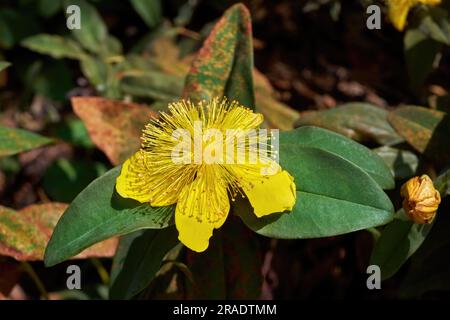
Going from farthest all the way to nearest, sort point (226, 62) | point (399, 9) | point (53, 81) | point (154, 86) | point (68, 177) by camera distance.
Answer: point (53, 81)
point (68, 177)
point (154, 86)
point (399, 9)
point (226, 62)

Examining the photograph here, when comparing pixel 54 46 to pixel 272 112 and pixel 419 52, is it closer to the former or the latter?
pixel 272 112

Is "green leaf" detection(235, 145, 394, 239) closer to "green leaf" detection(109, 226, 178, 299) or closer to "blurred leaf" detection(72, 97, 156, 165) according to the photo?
"green leaf" detection(109, 226, 178, 299)

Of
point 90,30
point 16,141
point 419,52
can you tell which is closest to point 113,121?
point 16,141

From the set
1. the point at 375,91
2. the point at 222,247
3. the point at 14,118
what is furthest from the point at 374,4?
the point at 14,118

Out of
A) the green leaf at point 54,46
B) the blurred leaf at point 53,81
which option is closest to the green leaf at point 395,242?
the green leaf at point 54,46

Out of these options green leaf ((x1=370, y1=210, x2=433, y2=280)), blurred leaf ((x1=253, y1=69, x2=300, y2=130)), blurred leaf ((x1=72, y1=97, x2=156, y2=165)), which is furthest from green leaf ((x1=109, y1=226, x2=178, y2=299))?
blurred leaf ((x1=253, y1=69, x2=300, y2=130))

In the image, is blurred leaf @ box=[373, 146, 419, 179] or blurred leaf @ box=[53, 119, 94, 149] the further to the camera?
blurred leaf @ box=[53, 119, 94, 149]

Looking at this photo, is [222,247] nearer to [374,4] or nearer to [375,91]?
[374,4]
